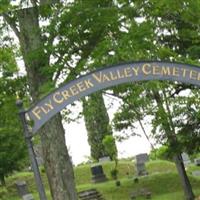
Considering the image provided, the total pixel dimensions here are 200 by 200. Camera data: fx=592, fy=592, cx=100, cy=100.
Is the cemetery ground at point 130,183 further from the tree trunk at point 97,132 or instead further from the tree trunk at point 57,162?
the tree trunk at point 57,162

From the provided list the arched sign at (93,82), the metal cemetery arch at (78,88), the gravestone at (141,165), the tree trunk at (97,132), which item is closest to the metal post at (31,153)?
the metal cemetery arch at (78,88)

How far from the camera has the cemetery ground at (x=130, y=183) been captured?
→ 96.0 feet

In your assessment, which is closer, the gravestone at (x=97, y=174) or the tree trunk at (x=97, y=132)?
the gravestone at (x=97, y=174)

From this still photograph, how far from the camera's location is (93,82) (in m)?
11.5

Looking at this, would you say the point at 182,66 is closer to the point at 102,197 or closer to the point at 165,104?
the point at 165,104

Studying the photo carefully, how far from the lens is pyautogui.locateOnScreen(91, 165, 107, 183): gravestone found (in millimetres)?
35438

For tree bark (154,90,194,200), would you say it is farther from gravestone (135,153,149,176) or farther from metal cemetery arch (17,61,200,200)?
metal cemetery arch (17,61,200,200)

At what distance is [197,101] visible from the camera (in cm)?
2053

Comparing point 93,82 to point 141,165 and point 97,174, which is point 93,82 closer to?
point 141,165

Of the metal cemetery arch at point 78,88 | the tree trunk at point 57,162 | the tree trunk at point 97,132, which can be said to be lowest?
the tree trunk at point 57,162

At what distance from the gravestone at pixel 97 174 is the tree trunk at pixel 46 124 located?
764 inches

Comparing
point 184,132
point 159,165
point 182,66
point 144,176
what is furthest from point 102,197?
point 182,66

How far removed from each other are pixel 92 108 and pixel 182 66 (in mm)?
6748

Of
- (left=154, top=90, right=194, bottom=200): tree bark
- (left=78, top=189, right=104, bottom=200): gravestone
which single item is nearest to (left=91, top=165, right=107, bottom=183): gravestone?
(left=78, top=189, right=104, bottom=200): gravestone
